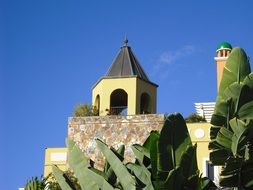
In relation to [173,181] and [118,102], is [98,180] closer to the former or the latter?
[173,181]

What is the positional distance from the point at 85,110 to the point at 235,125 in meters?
11.3

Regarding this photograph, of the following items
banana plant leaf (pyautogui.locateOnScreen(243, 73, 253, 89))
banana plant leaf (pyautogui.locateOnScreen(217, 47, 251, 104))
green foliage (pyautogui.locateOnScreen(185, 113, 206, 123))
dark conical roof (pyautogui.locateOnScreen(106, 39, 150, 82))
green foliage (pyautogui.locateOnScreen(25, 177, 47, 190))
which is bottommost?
green foliage (pyautogui.locateOnScreen(25, 177, 47, 190))

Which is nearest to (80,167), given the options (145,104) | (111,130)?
(111,130)

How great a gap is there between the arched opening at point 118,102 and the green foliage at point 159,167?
8.98 m

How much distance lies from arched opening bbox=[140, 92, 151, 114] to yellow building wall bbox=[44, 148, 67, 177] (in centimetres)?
356

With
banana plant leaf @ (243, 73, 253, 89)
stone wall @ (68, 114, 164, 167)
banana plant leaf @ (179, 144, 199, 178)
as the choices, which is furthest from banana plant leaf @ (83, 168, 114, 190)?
stone wall @ (68, 114, 164, 167)

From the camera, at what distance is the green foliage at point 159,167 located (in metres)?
12.5

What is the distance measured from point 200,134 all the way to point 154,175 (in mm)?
9735

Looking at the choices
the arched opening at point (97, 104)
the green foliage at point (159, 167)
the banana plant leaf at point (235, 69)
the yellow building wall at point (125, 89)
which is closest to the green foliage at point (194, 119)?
the yellow building wall at point (125, 89)

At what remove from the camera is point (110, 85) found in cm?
2286

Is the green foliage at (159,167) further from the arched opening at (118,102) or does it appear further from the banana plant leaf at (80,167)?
the arched opening at (118,102)

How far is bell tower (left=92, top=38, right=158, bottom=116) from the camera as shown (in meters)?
22.7

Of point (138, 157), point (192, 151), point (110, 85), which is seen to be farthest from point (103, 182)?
point (110, 85)

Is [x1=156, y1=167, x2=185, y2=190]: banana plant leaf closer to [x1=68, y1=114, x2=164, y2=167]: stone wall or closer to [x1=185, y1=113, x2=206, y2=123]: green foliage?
[x1=68, y1=114, x2=164, y2=167]: stone wall
